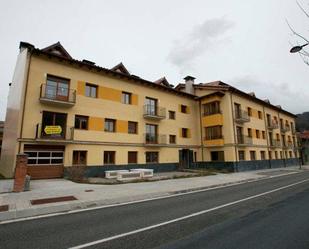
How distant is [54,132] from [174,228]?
45.5 ft

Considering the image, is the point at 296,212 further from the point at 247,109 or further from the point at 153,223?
the point at 247,109

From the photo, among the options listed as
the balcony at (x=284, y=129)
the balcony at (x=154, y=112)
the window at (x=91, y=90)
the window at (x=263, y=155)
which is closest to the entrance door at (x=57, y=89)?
the window at (x=91, y=90)

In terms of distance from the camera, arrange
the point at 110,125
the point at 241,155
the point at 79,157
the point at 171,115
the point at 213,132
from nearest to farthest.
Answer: the point at 79,157
the point at 110,125
the point at 171,115
the point at 241,155
the point at 213,132

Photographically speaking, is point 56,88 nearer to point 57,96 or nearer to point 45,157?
point 57,96

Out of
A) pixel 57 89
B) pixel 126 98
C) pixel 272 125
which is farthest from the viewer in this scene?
pixel 272 125

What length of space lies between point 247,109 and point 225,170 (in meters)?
10.0

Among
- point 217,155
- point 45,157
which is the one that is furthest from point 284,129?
point 45,157

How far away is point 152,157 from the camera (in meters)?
22.9

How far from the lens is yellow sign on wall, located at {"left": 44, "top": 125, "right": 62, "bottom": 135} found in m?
16.1

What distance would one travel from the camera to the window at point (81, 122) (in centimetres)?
1812

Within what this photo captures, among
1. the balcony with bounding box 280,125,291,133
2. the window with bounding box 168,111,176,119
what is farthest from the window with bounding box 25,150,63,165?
the balcony with bounding box 280,125,291,133

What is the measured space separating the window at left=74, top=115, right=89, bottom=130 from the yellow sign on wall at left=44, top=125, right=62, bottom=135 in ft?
5.29

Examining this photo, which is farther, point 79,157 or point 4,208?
point 79,157

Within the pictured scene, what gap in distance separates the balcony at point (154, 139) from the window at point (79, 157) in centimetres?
635
